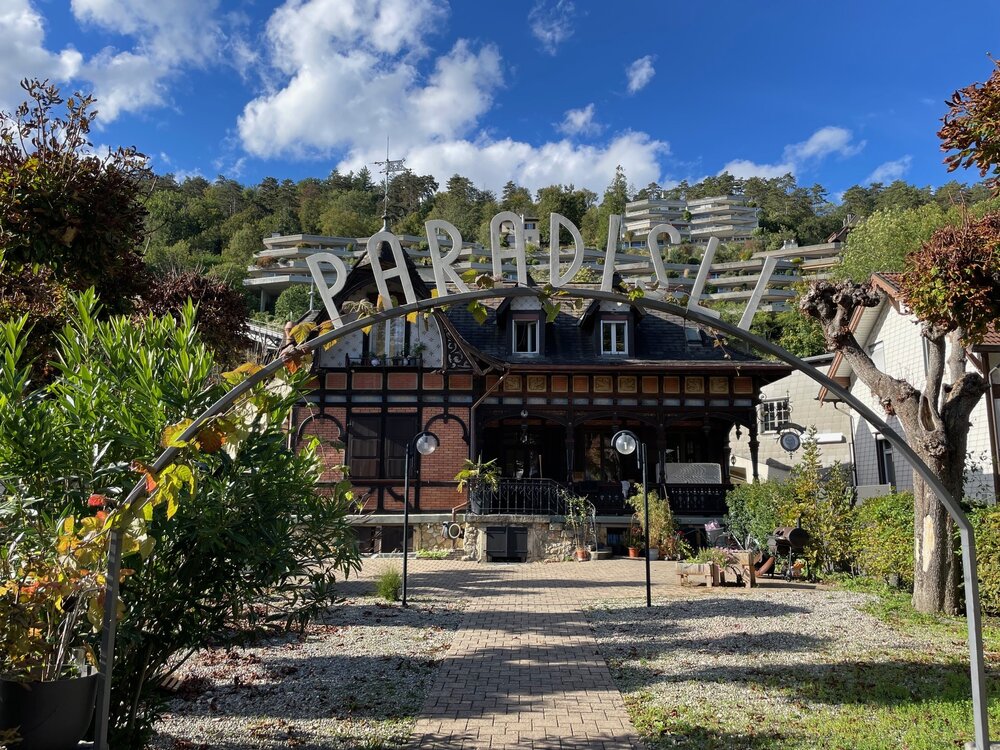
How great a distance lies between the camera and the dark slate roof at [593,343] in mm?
20266

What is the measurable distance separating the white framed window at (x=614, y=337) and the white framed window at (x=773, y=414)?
12.5m

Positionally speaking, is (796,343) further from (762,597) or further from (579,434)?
(762,597)

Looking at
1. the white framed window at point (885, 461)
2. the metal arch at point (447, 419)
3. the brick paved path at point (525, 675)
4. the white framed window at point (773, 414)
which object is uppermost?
the white framed window at point (773, 414)

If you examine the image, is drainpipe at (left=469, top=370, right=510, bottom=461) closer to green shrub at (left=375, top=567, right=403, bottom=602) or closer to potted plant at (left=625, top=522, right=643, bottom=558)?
potted plant at (left=625, top=522, right=643, bottom=558)

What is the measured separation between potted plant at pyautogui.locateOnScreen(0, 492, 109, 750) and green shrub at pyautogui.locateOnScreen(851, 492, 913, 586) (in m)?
11.3

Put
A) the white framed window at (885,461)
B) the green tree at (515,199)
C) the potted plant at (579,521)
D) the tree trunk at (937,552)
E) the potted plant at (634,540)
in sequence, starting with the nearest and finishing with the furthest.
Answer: the tree trunk at (937,552) → the potted plant at (579,521) → the potted plant at (634,540) → the white framed window at (885,461) → the green tree at (515,199)

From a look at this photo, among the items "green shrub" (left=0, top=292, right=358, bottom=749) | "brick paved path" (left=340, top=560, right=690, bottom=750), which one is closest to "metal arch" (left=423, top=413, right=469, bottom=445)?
"brick paved path" (left=340, top=560, right=690, bottom=750)

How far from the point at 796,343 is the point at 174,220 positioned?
245 feet

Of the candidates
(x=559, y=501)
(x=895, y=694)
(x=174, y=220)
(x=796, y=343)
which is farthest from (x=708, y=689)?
(x=174, y=220)

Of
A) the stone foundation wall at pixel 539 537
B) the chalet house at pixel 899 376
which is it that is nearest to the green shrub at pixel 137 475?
the chalet house at pixel 899 376

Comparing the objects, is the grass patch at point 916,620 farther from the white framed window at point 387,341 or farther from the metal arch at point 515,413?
the white framed window at point 387,341

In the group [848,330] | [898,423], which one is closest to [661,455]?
[898,423]

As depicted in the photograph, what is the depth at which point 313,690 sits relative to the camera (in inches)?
262

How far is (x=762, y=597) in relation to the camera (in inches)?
451
